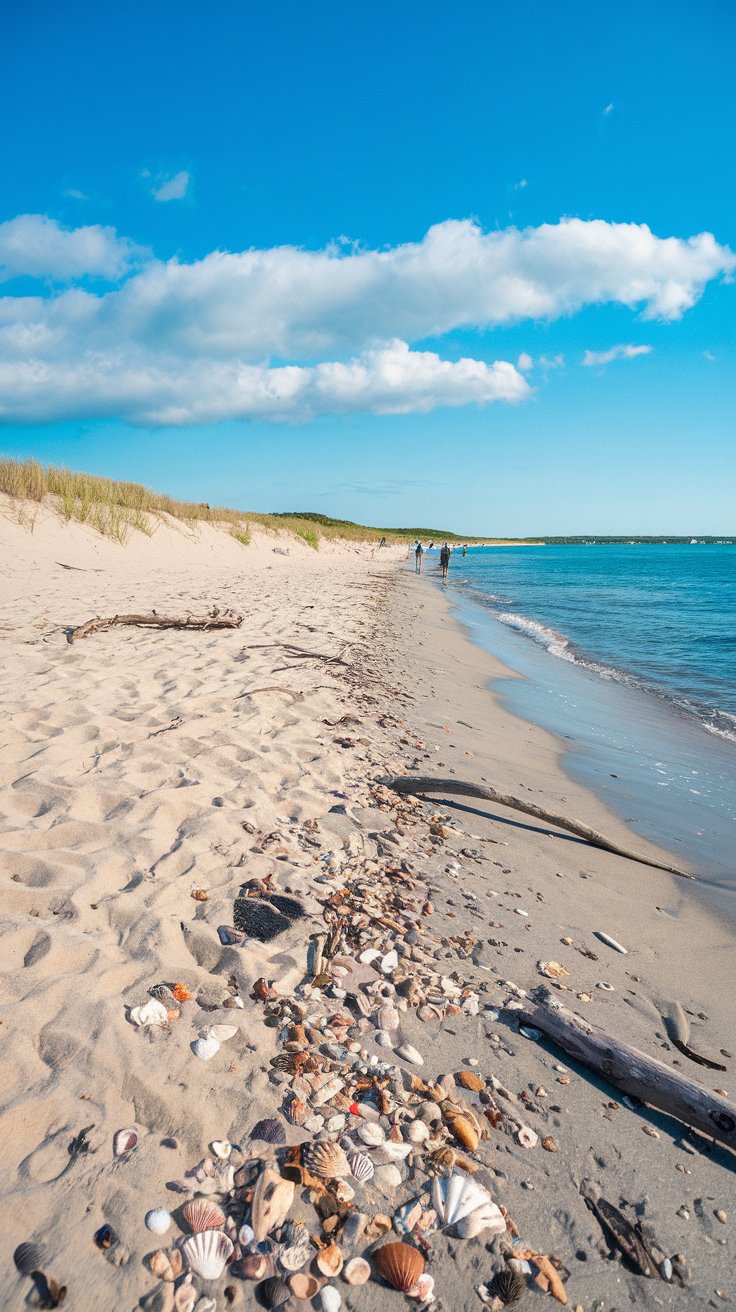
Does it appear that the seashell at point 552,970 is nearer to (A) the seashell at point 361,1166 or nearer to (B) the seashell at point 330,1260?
(A) the seashell at point 361,1166

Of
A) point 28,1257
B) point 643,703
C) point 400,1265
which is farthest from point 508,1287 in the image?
point 643,703

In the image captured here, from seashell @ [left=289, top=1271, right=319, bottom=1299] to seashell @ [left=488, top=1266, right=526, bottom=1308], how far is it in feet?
1.54

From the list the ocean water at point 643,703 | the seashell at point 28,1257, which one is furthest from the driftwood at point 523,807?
the seashell at point 28,1257

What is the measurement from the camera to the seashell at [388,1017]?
2.39 m

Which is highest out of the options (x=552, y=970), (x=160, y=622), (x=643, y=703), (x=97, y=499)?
(x=97, y=499)

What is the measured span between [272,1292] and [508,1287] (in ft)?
2.04

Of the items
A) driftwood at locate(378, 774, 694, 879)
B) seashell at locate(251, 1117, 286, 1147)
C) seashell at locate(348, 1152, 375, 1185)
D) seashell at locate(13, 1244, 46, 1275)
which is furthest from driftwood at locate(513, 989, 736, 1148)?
driftwood at locate(378, 774, 694, 879)

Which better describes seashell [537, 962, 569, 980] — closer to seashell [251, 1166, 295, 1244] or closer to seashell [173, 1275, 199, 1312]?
seashell [251, 1166, 295, 1244]

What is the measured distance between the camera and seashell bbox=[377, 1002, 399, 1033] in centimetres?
239

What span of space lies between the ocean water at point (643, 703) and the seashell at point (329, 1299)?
366 centimetres

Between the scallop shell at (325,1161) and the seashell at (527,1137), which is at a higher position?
the scallop shell at (325,1161)

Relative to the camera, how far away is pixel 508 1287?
1596mm

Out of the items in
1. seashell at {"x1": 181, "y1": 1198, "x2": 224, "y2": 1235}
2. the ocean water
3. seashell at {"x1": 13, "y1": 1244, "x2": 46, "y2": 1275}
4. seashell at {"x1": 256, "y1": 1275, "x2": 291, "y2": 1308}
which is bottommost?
the ocean water

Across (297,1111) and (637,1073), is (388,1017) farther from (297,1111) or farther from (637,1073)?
(637,1073)
